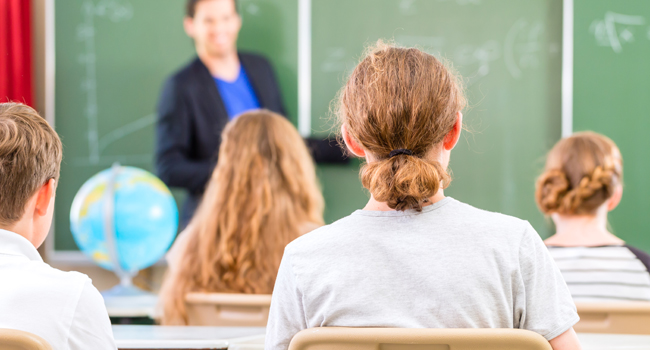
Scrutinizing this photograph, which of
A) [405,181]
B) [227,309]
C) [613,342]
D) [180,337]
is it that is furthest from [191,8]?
[613,342]

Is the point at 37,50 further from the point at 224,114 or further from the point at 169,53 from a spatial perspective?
the point at 224,114

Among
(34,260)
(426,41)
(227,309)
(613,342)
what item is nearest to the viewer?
(34,260)

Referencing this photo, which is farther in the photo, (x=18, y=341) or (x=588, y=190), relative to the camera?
(x=588, y=190)

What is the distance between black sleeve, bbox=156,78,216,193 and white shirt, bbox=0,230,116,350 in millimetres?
2141

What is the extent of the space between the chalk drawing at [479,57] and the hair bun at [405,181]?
87.2 inches

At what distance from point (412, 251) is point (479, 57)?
2365 millimetres

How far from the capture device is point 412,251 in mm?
901

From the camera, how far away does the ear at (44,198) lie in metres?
1.09

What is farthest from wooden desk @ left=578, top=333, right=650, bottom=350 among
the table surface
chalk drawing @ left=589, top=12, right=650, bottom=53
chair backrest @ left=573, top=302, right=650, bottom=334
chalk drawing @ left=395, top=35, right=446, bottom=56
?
chalk drawing @ left=589, top=12, right=650, bottom=53

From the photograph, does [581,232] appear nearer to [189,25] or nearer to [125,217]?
[125,217]

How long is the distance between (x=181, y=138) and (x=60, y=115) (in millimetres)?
752

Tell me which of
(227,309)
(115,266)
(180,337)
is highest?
(180,337)

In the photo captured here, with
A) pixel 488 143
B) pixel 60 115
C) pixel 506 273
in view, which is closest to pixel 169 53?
pixel 60 115

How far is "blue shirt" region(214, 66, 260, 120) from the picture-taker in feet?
10.4
